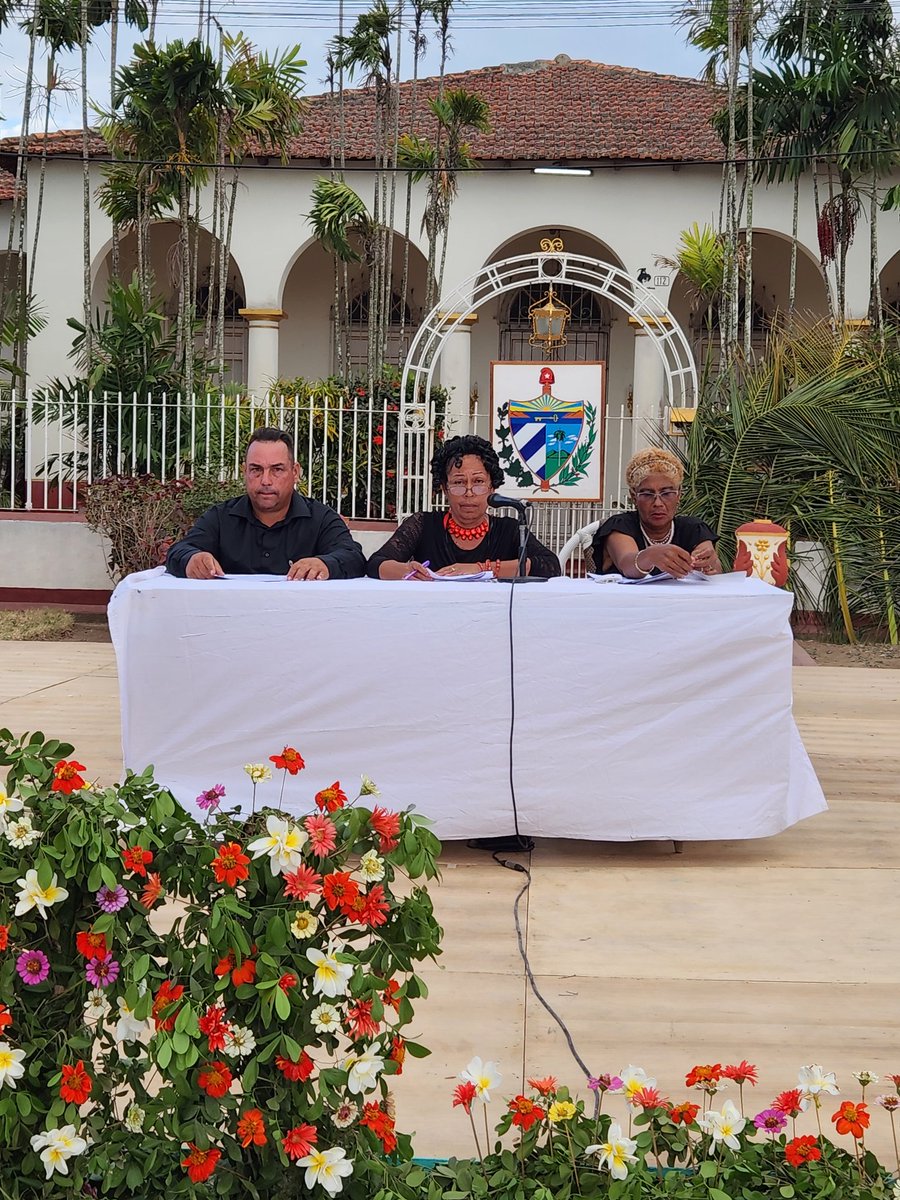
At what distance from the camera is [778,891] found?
12.4 ft

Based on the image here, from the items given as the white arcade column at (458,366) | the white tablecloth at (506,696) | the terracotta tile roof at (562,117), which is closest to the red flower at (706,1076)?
the white tablecloth at (506,696)

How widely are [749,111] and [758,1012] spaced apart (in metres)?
12.0

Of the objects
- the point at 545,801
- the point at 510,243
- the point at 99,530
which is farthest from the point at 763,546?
the point at 510,243

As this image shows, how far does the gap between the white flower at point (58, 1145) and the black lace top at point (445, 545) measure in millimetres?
3250

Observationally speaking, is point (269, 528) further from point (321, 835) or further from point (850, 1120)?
point (850, 1120)

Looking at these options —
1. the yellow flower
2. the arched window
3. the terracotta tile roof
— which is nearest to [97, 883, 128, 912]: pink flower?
the yellow flower

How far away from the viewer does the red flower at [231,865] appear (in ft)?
5.30

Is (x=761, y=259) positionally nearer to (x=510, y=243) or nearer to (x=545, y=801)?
(x=510, y=243)

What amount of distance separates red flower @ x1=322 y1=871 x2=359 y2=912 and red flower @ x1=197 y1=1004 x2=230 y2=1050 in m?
0.19

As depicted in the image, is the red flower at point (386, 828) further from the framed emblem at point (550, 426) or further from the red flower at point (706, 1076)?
the framed emblem at point (550, 426)

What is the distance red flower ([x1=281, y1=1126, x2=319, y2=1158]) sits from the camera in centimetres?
162

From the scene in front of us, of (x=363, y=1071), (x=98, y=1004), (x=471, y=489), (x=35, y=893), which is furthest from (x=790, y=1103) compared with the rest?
(x=471, y=489)

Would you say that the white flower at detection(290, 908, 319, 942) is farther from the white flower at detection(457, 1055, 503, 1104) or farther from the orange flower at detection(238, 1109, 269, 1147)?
the white flower at detection(457, 1055, 503, 1104)

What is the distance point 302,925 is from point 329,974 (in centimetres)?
7
